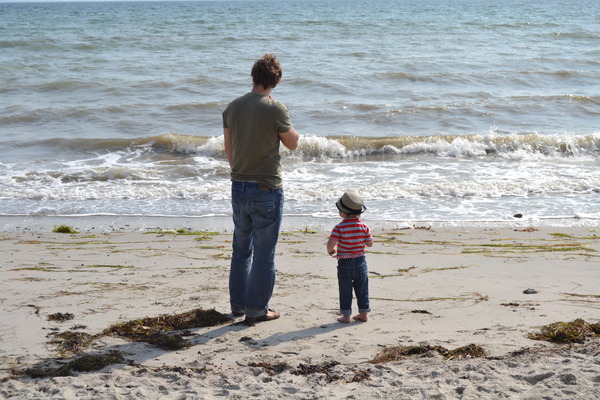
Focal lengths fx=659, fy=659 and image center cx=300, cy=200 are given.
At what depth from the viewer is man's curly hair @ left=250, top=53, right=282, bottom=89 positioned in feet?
14.5

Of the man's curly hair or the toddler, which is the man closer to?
the man's curly hair

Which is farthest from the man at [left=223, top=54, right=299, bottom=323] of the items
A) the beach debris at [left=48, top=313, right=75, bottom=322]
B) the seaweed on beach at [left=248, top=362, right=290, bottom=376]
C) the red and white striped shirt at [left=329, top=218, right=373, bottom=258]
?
the beach debris at [left=48, top=313, right=75, bottom=322]

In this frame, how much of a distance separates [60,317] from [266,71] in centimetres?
227

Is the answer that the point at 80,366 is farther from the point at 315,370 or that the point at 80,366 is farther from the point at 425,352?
the point at 425,352

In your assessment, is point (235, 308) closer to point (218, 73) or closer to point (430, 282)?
point (430, 282)

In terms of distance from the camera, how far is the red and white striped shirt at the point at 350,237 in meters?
4.83

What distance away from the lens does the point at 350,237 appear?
4.83 m

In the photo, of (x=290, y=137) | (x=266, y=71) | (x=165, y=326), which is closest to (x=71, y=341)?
(x=165, y=326)

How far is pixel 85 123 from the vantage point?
16.2 m

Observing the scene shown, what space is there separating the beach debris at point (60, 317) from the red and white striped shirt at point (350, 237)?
196 centimetres

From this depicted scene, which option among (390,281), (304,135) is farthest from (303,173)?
(390,281)

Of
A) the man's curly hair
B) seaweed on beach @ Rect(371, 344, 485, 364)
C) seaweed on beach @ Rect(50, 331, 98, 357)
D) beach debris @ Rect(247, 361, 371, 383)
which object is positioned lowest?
seaweed on beach @ Rect(371, 344, 485, 364)

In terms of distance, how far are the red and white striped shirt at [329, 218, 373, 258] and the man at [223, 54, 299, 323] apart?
19.4 inches

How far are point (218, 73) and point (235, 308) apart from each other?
59.3ft
